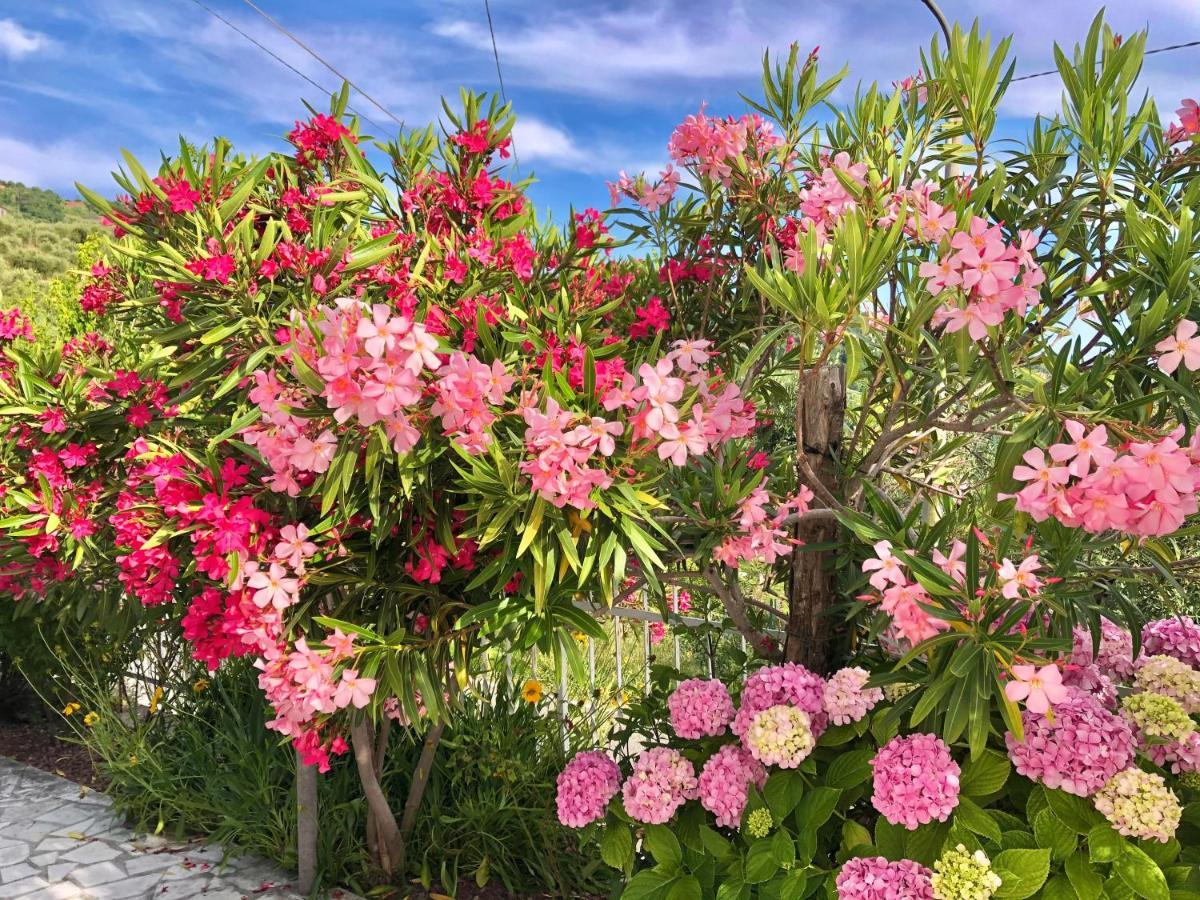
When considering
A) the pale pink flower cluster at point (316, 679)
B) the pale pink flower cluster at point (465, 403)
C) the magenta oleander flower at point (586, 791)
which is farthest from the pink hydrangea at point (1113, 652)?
the pale pink flower cluster at point (316, 679)

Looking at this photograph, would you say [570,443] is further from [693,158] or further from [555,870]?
[555,870]

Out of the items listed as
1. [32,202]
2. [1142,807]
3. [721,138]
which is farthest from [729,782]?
[32,202]

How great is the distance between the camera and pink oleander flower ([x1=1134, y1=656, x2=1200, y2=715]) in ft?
6.97

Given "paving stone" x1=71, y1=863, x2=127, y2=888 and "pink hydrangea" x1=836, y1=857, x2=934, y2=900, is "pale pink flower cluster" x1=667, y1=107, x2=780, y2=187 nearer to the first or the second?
"pink hydrangea" x1=836, y1=857, x2=934, y2=900

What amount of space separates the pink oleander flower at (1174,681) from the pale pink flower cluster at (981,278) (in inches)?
43.1

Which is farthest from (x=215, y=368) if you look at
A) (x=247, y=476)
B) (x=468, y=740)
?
(x=468, y=740)

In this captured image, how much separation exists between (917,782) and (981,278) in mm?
1055

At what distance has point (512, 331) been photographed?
1963 mm

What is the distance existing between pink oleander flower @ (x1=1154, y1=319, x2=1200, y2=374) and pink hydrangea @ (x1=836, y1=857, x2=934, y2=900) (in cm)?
113

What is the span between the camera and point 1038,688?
5.29 ft

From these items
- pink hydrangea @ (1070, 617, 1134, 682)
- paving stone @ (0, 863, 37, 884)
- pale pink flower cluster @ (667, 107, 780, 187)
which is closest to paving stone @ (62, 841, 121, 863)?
paving stone @ (0, 863, 37, 884)

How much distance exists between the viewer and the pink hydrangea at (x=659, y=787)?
7.38 ft

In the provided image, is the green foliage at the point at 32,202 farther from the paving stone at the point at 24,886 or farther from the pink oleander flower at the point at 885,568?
the pink oleander flower at the point at 885,568

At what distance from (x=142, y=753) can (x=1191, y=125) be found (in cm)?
402
